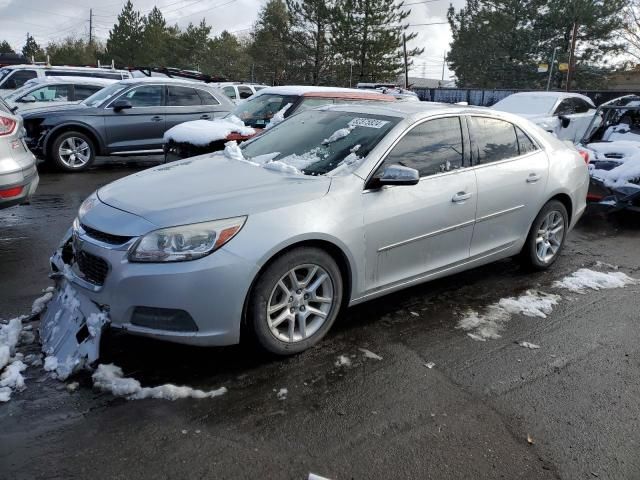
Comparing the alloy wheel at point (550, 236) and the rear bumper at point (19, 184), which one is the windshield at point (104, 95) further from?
the alloy wheel at point (550, 236)

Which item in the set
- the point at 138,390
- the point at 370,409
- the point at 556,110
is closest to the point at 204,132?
the point at 138,390

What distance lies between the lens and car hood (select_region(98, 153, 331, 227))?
10.4 feet

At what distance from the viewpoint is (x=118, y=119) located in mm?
10500

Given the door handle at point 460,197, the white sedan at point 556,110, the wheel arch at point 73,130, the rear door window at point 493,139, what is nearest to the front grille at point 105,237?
the door handle at point 460,197

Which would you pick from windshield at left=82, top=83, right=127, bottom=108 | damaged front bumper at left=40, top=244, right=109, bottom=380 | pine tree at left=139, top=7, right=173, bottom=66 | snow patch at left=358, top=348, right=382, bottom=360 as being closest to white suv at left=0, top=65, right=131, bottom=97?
windshield at left=82, top=83, right=127, bottom=108

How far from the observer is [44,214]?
7.04 m

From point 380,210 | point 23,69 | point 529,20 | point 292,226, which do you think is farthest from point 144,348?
point 529,20

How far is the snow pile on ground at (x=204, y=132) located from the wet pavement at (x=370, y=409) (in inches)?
163

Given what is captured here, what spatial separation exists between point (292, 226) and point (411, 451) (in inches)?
53.4

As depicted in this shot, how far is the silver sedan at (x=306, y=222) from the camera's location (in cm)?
305

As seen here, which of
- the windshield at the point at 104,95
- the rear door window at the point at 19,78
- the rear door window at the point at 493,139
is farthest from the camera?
the rear door window at the point at 19,78

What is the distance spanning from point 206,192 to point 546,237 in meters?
3.32

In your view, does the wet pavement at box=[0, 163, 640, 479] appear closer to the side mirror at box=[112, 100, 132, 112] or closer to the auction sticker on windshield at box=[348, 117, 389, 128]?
the auction sticker on windshield at box=[348, 117, 389, 128]

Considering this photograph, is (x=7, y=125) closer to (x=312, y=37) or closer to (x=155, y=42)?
(x=312, y=37)
